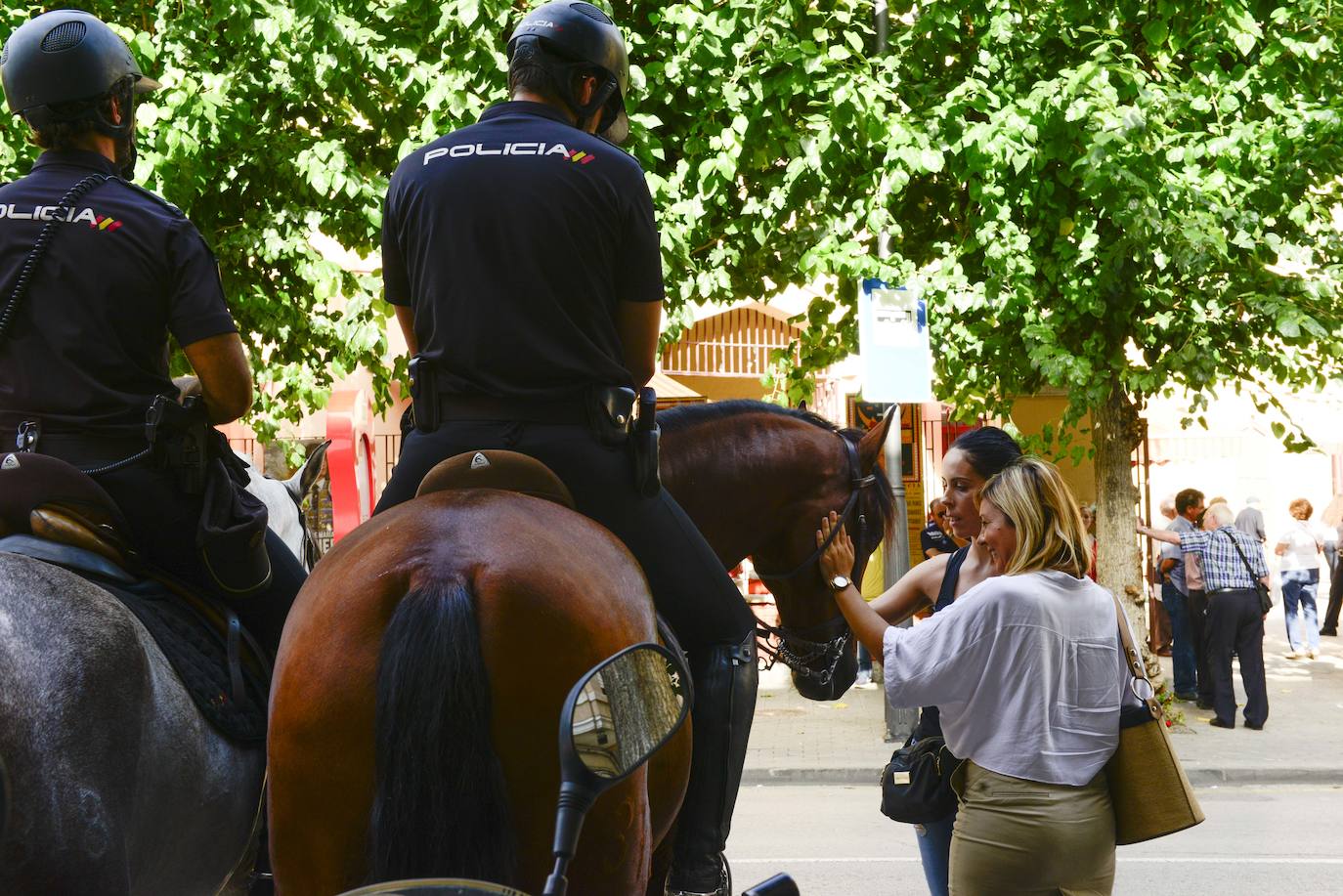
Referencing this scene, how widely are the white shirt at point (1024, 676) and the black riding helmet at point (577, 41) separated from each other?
1.64 meters

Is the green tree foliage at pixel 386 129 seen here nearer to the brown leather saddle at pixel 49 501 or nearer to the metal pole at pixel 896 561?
the metal pole at pixel 896 561

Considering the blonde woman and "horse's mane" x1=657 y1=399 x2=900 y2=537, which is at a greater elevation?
"horse's mane" x1=657 y1=399 x2=900 y2=537

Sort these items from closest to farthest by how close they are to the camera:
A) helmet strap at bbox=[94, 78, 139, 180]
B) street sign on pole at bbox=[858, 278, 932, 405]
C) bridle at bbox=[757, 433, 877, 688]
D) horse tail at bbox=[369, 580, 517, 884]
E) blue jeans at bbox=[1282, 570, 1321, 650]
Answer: horse tail at bbox=[369, 580, 517, 884]
helmet strap at bbox=[94, 78, 139, 180]
bridle at bbox=[757, 433, 877, 688]
street sign on pole at bbox=[858, 278, 932, 405]
blue jeans at bbox=[1282, 570, 1321, 650]

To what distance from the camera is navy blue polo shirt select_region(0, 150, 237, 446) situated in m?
3.37

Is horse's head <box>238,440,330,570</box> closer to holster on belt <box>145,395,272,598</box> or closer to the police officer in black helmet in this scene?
holster on belt <box>145,395,272,598</box>

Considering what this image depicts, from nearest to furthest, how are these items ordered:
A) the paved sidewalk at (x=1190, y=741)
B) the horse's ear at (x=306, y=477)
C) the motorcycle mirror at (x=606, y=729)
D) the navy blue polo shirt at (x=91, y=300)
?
the motorcycle mirror at (x=606, y=729), the navy blue polo shirt at (x=91, y=300), the horse's ear at (x=306, y=477), the paved sidewalk at (x=1190, y=741)

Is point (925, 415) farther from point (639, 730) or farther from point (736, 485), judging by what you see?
point (639, 730)

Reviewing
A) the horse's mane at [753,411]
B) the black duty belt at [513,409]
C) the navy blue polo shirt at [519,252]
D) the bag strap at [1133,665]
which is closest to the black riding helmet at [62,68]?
A: the navy blue polo shirt at [519,252]

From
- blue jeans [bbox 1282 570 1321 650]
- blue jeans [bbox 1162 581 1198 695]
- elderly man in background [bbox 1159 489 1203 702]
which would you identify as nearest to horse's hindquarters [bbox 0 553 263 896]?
elderly man in background [bbox 1159 489 1203 702]

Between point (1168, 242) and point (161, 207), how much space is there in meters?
8.75

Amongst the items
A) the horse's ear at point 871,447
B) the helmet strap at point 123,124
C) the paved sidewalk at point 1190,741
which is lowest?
the paved sidewalk at point 1190,741

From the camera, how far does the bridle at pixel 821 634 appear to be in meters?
4.79

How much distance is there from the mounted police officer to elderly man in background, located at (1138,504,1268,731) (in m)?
11.1

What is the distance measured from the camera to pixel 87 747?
2707mm
